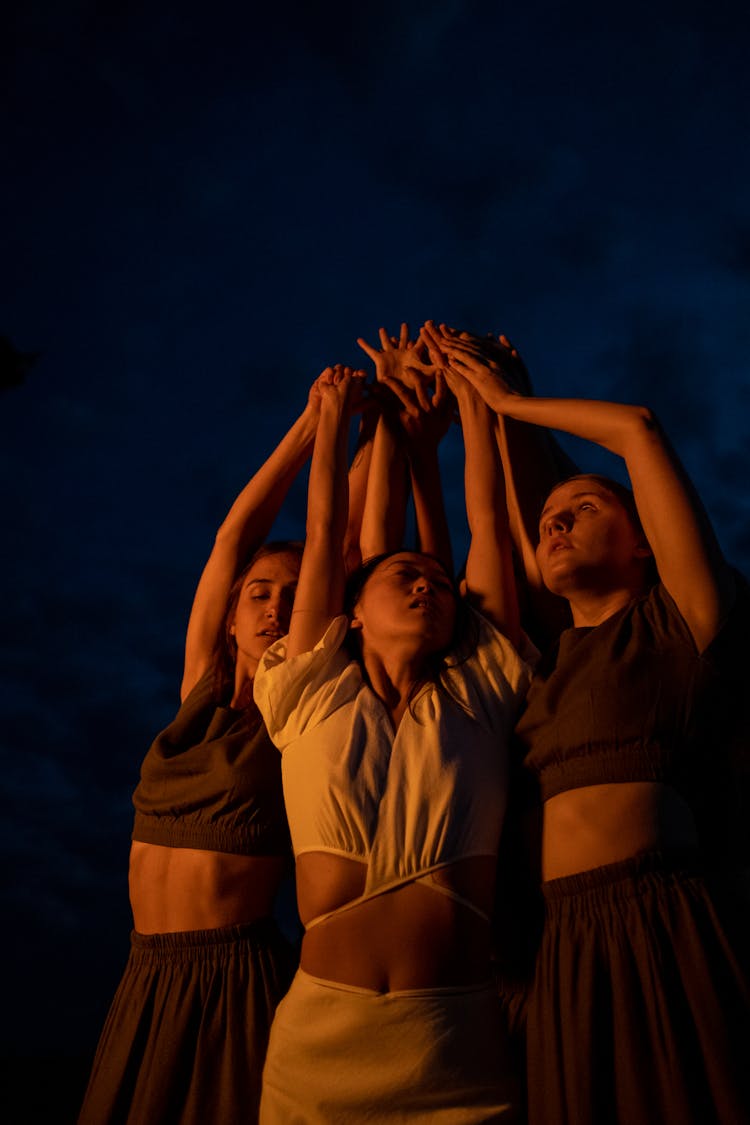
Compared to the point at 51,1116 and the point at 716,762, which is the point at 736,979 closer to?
the point at 716,762

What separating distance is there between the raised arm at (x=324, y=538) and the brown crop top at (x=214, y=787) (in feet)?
1.80

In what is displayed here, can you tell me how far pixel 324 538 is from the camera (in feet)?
11.6

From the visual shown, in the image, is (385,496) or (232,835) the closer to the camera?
(232,835)

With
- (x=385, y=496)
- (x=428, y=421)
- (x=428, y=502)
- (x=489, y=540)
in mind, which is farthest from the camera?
(x=428, y=421)

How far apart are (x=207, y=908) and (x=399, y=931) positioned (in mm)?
1042

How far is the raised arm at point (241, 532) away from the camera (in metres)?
4.31

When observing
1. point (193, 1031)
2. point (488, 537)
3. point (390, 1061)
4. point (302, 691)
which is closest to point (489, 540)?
point (488, 537)

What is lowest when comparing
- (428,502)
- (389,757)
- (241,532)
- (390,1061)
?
(390,1061)

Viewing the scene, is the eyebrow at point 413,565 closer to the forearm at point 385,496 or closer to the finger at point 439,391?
the forearm at point 385,496

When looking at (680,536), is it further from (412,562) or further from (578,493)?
(412,562)

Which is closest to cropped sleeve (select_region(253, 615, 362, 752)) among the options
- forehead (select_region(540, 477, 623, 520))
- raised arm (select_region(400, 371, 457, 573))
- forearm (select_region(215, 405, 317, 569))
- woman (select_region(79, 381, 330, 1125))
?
woman (select_region(79, 381, 330, 1125))

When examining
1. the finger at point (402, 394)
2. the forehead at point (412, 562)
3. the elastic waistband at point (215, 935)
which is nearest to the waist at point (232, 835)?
the elastic waistband at point (215, 935)

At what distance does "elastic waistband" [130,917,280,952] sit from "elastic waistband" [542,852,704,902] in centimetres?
127

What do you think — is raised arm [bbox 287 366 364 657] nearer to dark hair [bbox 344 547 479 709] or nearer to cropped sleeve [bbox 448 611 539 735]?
dark hair [bbox 344 547 479 709]
